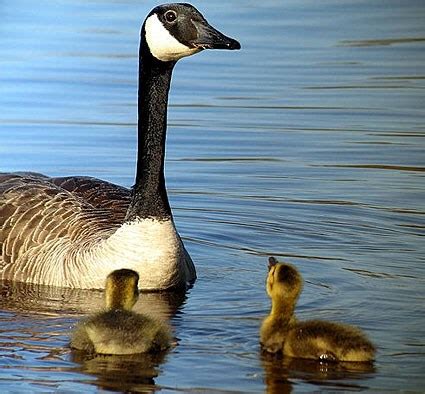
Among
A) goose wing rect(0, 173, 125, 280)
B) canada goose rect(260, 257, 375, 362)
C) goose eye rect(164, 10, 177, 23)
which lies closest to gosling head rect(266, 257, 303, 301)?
canada goose rect(260, 257, 375, 362)

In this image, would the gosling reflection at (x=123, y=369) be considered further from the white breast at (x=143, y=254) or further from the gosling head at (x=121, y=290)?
the white breast at (x=143, y=254)

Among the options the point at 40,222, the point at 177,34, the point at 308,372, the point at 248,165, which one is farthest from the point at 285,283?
the point at 248,165

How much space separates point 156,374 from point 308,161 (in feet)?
24.6

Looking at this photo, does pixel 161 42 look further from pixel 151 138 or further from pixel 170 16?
pixel 151 138

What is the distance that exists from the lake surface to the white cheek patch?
192 centimetres

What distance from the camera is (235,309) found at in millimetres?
11266

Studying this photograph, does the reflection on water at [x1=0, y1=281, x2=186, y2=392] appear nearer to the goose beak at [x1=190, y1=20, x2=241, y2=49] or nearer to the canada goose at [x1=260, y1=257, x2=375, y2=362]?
the canada goose at [x1=260, y1=257, x2=375, y2=362]

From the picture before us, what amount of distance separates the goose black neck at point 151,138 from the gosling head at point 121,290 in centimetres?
210

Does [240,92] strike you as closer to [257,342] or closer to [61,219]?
[61,219]

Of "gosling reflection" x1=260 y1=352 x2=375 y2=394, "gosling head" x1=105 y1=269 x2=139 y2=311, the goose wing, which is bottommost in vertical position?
"gosling reflection" x1=260 y1=352 x2=375 y2=394

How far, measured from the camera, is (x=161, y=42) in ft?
39.1

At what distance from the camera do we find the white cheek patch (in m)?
11.9

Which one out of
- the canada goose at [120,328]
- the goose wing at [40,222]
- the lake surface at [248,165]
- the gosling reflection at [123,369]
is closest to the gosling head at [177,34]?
the goose wing at [40,222]

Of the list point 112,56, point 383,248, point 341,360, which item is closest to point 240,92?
point 112,56
